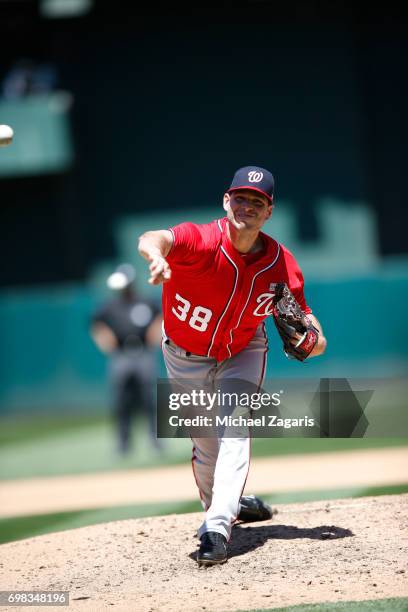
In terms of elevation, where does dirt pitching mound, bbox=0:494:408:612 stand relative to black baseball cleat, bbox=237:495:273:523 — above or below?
below

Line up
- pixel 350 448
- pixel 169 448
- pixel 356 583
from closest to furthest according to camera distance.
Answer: pixel 356 583, pixel 350 448, pixel 169 448

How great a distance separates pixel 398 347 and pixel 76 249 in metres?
5.98

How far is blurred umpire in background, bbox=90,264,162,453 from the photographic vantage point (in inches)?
395

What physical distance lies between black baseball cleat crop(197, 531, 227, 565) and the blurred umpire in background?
17.6 feet

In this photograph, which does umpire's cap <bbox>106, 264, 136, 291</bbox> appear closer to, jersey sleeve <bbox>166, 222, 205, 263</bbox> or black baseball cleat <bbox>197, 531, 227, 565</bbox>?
jersey sleeve <bbox>166, 222, 205, 263</bbox>

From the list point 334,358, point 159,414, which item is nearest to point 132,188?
point 334,358

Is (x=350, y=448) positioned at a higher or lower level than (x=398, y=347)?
lower

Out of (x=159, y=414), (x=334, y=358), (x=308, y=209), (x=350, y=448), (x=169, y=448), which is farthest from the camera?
(x=308, y=209)

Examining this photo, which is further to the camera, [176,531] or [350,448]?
[350,448]

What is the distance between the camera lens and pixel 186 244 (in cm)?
455

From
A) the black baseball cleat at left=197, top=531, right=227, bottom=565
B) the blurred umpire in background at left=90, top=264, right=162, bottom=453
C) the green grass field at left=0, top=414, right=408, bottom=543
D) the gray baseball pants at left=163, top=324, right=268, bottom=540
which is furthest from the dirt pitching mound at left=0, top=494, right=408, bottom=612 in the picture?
the blurred umpire in background at left=90, top=264, right=162, bottom=453

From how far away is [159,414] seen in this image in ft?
17.9

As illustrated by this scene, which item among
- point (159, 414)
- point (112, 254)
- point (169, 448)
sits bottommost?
point (169, 448)

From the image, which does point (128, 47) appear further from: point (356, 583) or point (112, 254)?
point (356, 583)
